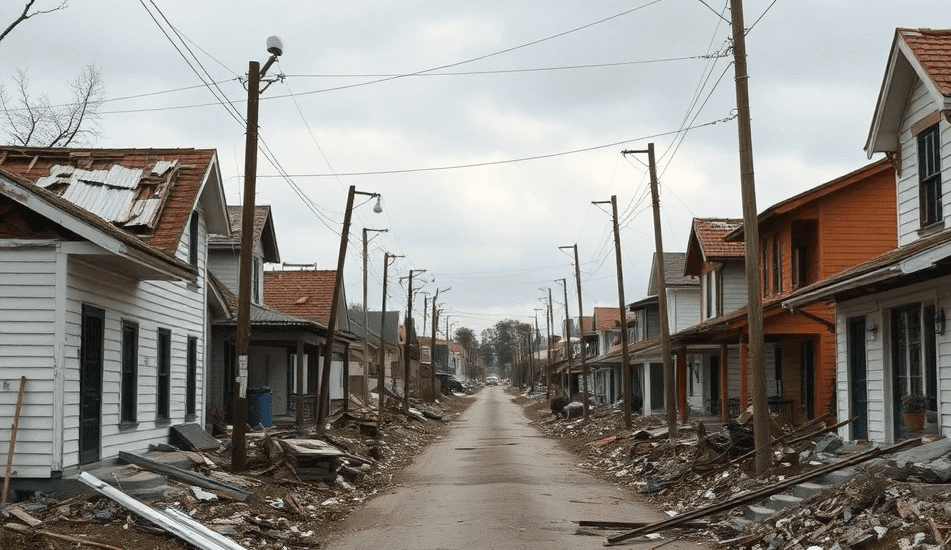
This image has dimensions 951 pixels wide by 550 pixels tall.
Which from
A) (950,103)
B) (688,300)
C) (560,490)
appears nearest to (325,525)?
(560,490)

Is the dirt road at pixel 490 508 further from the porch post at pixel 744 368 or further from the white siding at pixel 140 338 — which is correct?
the porch post at pixel 744 368

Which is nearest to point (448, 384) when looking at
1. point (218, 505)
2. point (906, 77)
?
point (906, 77)

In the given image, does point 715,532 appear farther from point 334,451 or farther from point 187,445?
point 187,445

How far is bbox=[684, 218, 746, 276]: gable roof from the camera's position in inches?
1320

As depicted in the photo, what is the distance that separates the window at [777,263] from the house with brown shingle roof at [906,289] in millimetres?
9062

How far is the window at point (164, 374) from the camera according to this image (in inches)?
794

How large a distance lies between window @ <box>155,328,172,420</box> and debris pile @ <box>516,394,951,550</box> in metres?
9.24

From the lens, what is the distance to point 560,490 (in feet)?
62.9

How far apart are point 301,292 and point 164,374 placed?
20.2m

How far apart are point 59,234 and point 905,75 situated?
13.3 meters

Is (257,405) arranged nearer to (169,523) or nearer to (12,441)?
(12,441)

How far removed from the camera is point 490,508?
15875 mm

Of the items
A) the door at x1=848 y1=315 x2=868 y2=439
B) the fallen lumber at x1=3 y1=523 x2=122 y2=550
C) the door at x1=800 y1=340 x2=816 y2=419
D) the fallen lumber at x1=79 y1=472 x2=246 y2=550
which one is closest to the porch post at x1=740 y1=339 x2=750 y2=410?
the door at x1=800 y1=340 x2=816 y2=419

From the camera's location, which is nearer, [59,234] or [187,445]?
[59,234]
